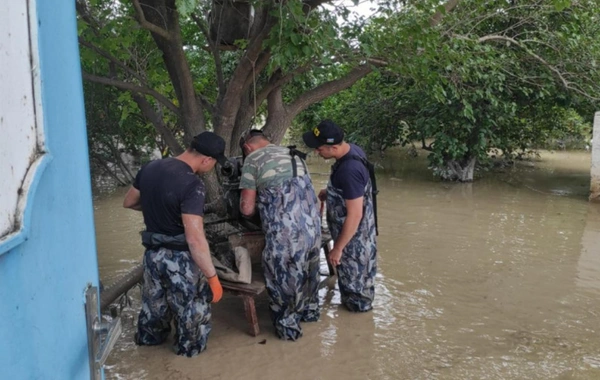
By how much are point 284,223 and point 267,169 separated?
1.48ft

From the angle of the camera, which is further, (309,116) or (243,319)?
(309,116)

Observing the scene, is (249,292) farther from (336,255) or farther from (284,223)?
(336,255)

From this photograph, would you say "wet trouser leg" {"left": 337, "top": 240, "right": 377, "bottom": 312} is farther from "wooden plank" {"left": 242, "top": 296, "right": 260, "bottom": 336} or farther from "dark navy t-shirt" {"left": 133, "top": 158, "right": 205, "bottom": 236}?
"dark navy t-shirt" {"left": 133, "top": 158, "right": 205, "bottom": 236}

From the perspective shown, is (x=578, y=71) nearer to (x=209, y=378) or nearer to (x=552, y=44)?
(x=552, y=44)

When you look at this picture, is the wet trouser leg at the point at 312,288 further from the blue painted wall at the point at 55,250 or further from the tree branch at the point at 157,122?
the blue painted wall at the point at 55,250

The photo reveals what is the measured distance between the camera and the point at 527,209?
382 inches

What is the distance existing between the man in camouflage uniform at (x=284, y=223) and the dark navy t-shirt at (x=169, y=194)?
0.65 metres

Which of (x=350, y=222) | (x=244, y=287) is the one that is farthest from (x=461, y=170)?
(x=244, y=287)

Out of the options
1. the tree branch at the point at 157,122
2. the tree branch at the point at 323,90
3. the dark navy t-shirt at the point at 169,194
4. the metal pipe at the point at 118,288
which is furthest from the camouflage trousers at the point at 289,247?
the tree branch at the point at 157,122

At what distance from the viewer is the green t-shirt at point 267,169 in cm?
408

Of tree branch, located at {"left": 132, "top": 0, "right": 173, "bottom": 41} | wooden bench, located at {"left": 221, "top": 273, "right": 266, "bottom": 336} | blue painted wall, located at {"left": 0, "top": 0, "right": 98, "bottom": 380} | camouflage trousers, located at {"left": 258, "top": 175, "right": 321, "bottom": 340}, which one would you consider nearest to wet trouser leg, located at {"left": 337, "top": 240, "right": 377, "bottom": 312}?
camouflage trousers, located at {"left": 258, "top": 175, "right": 321, "bottom": 340}

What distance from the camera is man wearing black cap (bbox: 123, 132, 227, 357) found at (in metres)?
3.53

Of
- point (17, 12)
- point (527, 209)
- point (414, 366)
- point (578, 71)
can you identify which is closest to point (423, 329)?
point (414, 366)

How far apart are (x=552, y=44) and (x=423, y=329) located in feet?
20.6
